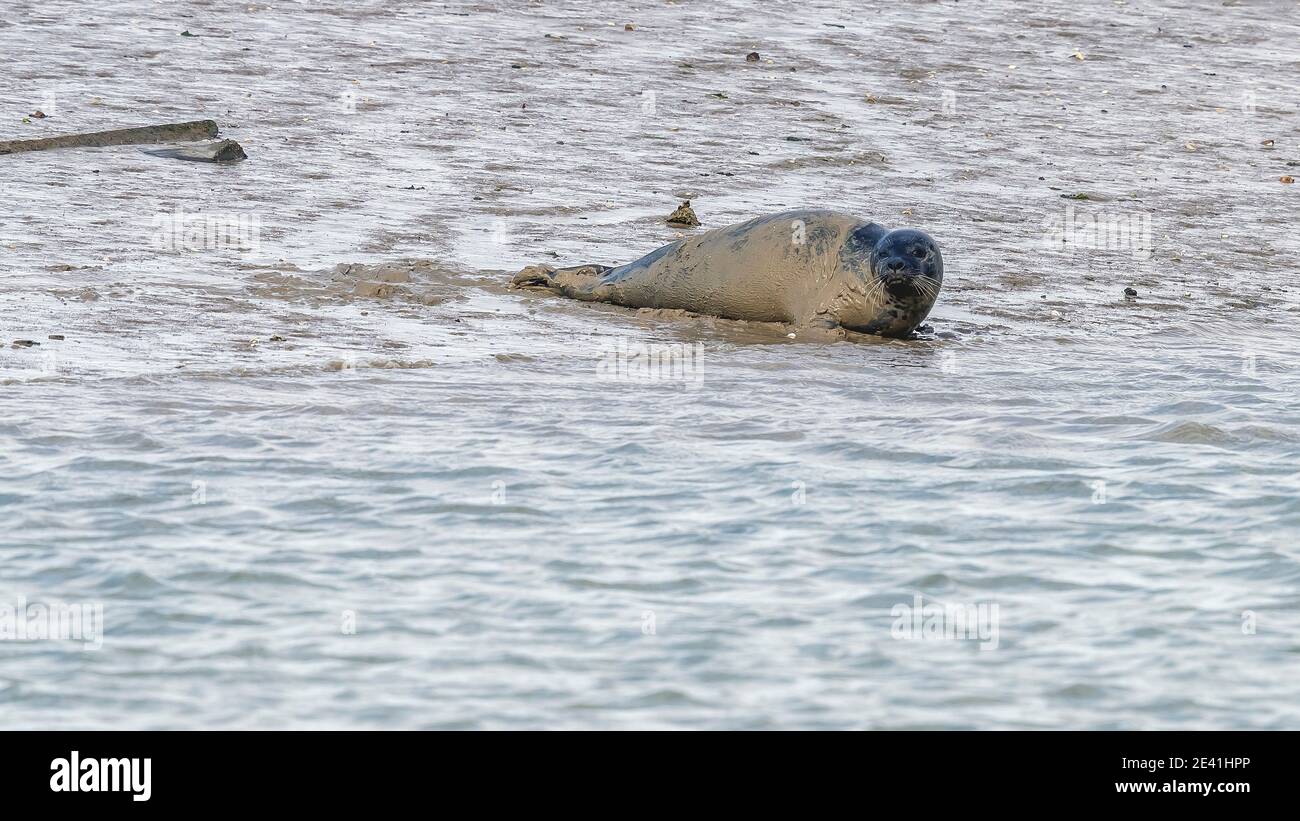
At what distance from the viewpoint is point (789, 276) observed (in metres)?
9.23

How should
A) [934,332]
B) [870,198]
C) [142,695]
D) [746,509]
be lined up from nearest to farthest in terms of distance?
[142,695] < [746,509] < [934,332] < [870,198]

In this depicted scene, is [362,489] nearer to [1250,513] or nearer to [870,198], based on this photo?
[1250,513]

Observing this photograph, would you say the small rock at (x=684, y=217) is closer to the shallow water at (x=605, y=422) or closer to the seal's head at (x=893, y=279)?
the shallow water at (x=605, y=422)

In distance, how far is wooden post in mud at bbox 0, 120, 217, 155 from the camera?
11695 mm

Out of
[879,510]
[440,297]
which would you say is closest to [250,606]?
[879,510]

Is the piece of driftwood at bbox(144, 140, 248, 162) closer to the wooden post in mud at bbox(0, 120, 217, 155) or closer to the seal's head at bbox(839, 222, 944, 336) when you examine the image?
the wooden post in mud at bbox(0, 120, 217, 155)

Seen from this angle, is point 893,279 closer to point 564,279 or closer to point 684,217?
point 564,279

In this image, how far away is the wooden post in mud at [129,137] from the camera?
11.7 m

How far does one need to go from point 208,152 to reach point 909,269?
5.09 m

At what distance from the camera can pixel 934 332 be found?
9.24 meters

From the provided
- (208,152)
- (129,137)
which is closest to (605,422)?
(208,152)

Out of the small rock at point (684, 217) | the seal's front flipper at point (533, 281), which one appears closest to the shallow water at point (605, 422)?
the seal's front flipper at point (533, 281)

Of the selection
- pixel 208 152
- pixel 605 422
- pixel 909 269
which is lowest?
pixel 605 422
